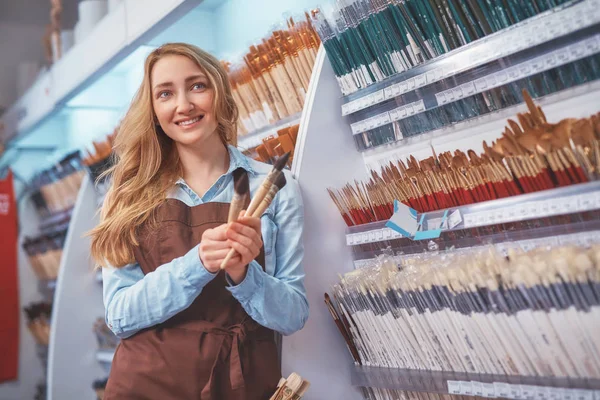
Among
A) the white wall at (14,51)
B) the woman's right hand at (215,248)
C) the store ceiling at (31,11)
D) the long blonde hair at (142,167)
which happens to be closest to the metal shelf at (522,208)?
the woman's right hand at (215,248)

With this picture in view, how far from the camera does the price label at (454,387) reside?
4.95ft

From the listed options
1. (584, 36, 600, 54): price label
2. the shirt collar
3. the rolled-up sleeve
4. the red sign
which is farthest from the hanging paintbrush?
the red sign

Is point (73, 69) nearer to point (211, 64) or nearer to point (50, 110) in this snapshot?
point (50, 110)

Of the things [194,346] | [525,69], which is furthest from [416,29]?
[194,346]

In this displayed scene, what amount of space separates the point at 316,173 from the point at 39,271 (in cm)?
354

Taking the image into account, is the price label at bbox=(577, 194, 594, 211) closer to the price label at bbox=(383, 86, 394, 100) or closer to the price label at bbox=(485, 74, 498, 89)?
the price label at bbox=(485, 74, 498, 89)

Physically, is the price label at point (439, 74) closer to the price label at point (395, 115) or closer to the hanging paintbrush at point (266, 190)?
the price label at point (395, 115)

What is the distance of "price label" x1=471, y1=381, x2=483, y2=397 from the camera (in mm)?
1454

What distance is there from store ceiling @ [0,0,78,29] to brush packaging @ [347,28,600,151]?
4.62 m

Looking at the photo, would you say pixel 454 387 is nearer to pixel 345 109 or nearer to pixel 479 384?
pixel 479 384

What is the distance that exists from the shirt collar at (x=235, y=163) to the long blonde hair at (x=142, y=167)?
0.05m

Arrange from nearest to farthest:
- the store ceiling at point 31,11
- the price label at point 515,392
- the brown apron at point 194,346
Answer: the price label at point 515,392 → the brown apron at point 194,346 → the store ceiling at point 31,11

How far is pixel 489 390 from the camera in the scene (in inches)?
56.5

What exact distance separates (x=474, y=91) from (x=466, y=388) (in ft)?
2.73
